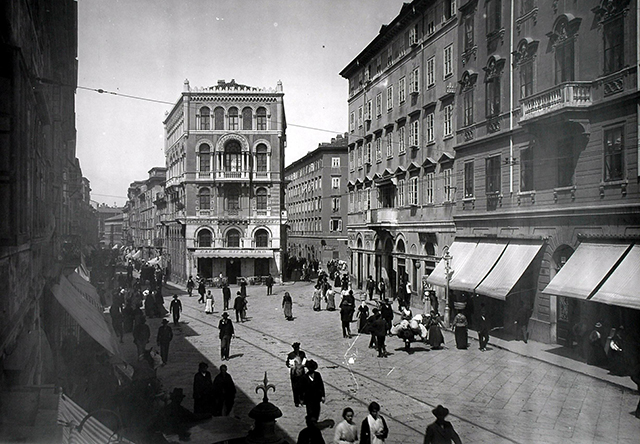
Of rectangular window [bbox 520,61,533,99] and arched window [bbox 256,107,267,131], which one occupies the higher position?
arched window [bbox 256,107,267,131]

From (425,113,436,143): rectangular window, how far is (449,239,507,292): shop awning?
25.5 ft

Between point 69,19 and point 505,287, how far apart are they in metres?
18.0

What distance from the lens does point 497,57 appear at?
21.7 metres

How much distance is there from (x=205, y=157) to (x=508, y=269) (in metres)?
27.2

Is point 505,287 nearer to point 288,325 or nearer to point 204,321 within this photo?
point 288,325

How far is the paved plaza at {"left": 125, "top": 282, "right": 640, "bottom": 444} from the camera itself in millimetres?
10711

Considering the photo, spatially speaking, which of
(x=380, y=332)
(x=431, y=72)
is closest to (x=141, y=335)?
(x=380, y=332)

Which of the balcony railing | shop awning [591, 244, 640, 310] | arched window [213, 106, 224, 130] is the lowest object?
shop awning [591, 244, 640, 310]

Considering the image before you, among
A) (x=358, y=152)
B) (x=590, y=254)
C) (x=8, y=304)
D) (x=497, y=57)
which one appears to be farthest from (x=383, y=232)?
(x=8, y=304)

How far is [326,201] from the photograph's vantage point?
219ft

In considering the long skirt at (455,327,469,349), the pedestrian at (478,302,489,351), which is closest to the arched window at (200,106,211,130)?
the long skirt at (455,327,469,349)

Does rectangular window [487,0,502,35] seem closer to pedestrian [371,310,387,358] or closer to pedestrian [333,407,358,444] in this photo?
pedestrian [371,310,387,358]

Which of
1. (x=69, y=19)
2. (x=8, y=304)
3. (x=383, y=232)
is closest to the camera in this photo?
(x=8, y=304)

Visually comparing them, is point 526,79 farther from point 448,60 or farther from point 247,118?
point 247,118
